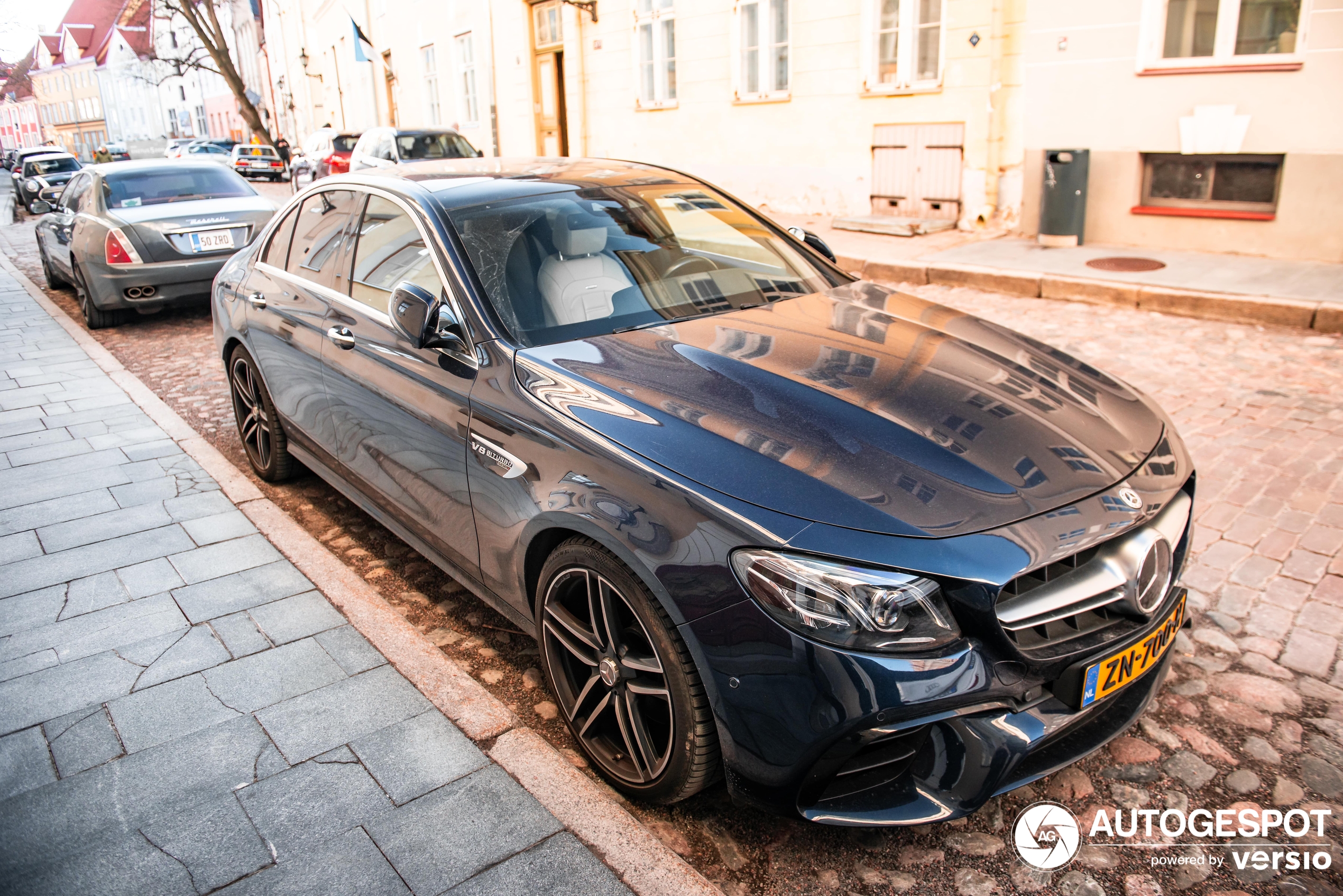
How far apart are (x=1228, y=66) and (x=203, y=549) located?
9683 millimetres

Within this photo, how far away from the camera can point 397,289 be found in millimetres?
3072

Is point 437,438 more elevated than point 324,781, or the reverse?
point 437,438

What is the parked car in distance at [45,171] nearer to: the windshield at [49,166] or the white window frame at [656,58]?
the windshield at [49,166]

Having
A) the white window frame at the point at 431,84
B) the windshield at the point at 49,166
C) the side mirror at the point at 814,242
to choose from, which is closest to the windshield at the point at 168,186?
the side mirror at the point at 814,242

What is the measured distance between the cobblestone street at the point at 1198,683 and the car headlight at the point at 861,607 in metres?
0.69

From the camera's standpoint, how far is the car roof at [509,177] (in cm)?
353

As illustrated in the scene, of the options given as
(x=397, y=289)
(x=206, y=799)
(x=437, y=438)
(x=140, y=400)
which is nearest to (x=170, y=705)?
(x=206, y=799)

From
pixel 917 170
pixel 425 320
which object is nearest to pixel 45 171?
pixel 917 170

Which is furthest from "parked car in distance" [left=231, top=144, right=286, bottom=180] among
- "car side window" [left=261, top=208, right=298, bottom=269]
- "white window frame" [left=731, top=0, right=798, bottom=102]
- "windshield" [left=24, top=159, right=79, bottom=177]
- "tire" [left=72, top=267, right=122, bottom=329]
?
"car side window" [left=261, top=208, right=298, bottom=269]

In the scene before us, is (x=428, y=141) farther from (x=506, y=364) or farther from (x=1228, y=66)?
(x=506, y=364)

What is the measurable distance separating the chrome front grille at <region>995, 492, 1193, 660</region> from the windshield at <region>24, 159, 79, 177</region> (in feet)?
107

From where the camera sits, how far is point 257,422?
497 cm

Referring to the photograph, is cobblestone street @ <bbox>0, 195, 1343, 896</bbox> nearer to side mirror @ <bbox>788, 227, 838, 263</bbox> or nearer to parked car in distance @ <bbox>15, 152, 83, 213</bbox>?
side mirror @ <bbox>788, 227, 838, 263</bbox>

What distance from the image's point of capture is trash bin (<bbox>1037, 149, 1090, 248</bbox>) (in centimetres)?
991
